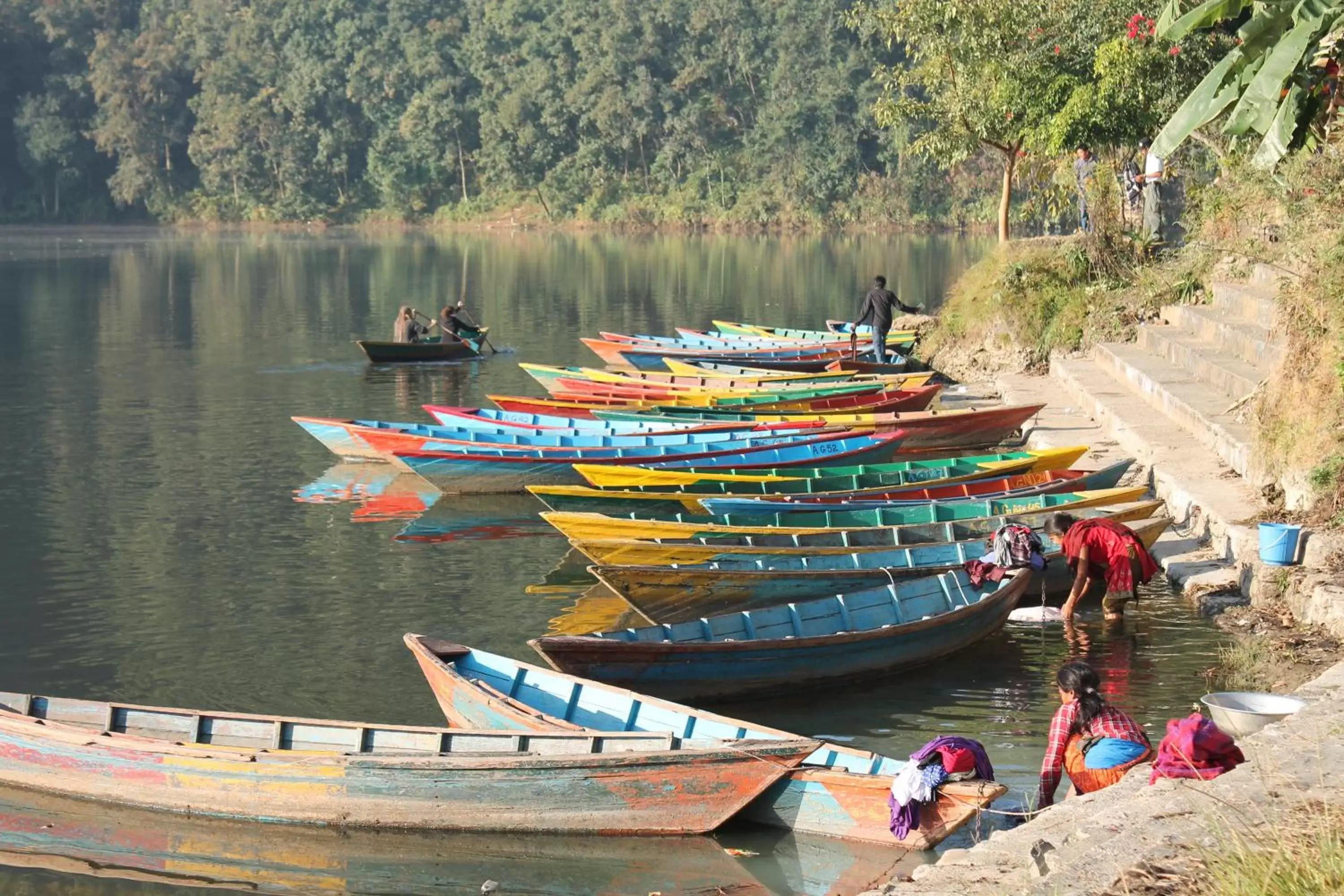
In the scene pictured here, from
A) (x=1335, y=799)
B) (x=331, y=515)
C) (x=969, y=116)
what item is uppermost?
(x=969, y=116)

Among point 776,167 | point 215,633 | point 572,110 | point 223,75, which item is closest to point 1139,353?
point 215,633

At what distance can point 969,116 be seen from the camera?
26.3m

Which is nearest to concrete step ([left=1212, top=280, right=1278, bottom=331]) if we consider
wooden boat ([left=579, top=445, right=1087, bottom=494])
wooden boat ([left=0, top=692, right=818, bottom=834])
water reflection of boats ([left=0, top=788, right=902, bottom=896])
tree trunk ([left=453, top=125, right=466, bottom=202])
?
wooden boat ([left=579, top=445, right=1087, bottom=494])

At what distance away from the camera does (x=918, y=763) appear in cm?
786

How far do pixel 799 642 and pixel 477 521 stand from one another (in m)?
7.31

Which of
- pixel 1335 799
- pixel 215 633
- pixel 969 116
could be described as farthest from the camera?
pixel 969 116

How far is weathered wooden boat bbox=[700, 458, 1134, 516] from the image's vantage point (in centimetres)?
1389

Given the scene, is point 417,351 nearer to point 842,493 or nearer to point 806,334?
point 806,334

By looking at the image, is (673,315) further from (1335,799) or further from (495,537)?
(1335,799)

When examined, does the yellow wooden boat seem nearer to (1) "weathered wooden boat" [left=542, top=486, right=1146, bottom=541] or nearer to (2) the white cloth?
(1) "weathered wooden boat" [left=542, top=486, right=1146, bottom=541]

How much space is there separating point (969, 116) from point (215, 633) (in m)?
17.2

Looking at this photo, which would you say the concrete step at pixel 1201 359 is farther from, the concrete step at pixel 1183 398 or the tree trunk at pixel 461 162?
the tree trunk at pixel 461 162

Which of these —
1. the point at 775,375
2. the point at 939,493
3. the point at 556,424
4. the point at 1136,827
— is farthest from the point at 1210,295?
the point at 1136,827

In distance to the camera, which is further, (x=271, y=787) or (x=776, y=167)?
(x=776, y=167)
